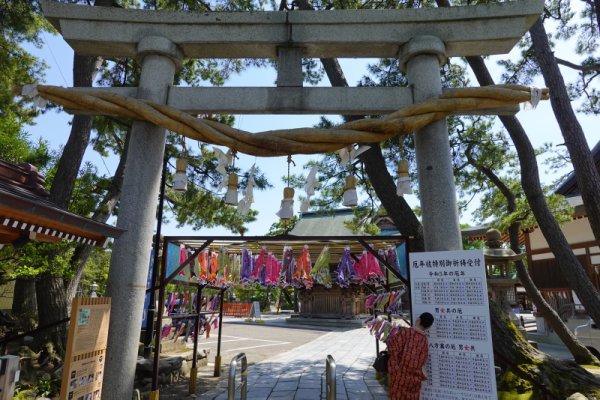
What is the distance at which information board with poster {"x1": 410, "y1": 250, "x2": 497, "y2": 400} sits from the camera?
3506 millimetres

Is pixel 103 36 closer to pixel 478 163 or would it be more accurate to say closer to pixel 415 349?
pixel 415 349

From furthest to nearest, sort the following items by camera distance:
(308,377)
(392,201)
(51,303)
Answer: (308,377) < (51,303) < (392,201)

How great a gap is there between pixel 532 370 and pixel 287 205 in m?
4.15

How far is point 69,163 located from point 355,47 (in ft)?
22.2

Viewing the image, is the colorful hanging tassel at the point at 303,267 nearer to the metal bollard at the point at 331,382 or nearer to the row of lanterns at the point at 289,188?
the row of lanterns at the point at 289,188

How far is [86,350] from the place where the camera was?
3.66 meters

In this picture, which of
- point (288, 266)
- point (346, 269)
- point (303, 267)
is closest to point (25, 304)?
point (288, 266)

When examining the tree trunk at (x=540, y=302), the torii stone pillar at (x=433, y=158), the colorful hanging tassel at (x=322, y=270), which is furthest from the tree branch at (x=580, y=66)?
the colorful hanging tassel at (x=322, y=270)

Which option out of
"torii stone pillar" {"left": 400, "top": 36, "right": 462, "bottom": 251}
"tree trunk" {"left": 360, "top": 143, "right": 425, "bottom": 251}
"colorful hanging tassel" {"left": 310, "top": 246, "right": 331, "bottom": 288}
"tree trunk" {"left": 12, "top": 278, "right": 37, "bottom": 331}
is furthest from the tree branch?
"tree trunk" {"left": 12, "top": 278, "right": 37, "bottom": 331}

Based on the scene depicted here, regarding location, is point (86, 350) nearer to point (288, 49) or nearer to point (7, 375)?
point (7, 375)

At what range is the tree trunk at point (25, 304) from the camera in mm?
10250

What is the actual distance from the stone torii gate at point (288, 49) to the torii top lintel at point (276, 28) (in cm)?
1

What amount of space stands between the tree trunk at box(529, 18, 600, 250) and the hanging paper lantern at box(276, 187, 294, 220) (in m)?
4.97

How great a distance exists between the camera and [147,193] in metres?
4.41
